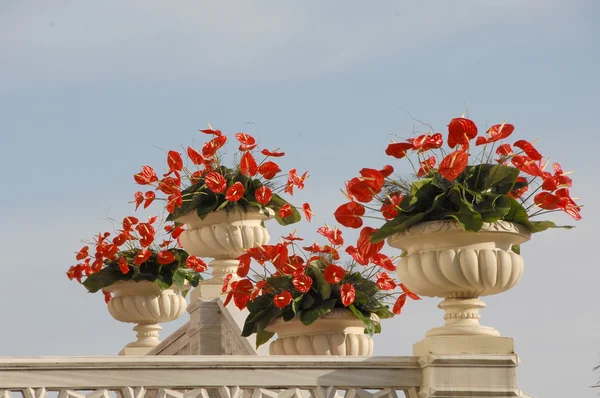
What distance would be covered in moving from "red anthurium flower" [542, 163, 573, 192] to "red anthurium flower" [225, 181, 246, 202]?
388 cm

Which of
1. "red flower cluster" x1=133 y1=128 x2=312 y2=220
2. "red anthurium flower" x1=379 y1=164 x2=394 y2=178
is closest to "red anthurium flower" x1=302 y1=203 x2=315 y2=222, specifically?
"red flower cluster" x1=133 y1=128 x2=312 y2=220

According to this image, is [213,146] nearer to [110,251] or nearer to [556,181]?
[110,251]

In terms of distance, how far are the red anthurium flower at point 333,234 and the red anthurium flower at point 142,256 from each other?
2882mm

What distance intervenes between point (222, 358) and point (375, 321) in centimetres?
213

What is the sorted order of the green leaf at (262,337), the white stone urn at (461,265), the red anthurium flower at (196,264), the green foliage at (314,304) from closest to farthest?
1. the white stone urn at (461,265)
2. the green foliage at (314,304)
3. the green leaf at (262,337)
4. the red anthurium flower at (196,264)

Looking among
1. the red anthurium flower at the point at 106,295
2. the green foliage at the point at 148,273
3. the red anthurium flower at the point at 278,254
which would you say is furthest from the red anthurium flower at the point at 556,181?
the red anthurium flower at the point at 106,295

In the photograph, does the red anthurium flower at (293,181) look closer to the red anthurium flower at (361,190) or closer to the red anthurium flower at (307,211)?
the red anthurium flower at (307,211)

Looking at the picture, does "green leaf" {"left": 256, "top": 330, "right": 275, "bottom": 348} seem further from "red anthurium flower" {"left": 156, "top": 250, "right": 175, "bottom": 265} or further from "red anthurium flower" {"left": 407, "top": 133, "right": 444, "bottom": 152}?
"red anthurium flower" {"left": 156, "top": 250, "right": 175, "bottom": 265}

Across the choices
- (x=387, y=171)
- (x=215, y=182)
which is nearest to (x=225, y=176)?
(x=215, y=182)

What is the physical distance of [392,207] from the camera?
7.60 meters

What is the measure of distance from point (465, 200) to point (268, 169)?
13.1 ft

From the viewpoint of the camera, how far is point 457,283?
743cm

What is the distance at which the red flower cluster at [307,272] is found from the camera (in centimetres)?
919

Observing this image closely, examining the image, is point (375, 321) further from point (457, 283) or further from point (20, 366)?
point (20, 366)
